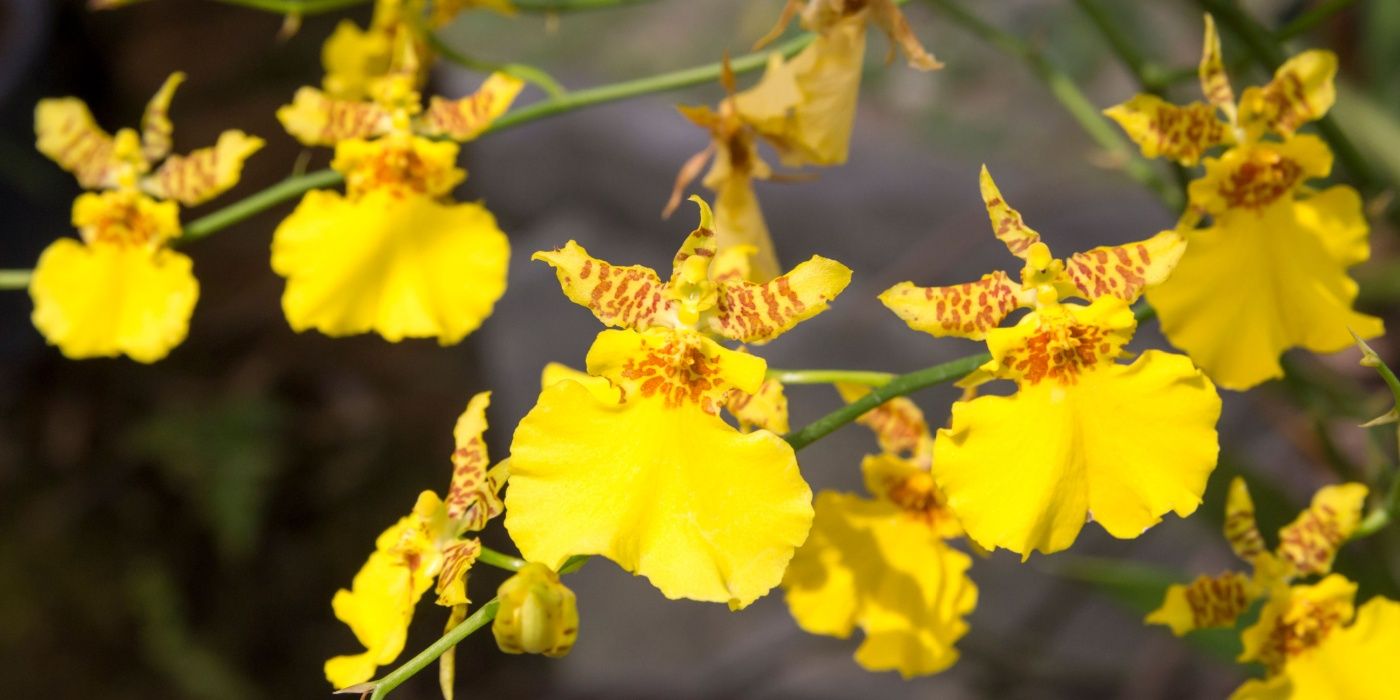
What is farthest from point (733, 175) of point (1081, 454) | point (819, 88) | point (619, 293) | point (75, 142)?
point (75, 142)

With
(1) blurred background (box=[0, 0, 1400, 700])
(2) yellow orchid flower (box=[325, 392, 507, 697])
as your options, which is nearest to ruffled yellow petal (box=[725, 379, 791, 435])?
(2) yellow orchid flower (box=[325, 392, 507, 697])

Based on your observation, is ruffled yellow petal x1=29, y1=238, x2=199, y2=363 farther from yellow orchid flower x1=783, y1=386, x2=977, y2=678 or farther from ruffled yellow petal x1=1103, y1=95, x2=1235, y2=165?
ruffled yellow petal x1=1103, y1=95, x2=1235, y2=165

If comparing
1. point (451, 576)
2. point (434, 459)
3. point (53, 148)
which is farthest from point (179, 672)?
point (451, 576)

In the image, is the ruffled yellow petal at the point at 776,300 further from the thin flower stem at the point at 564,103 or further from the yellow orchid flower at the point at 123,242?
the yellow orchid flower at the point at 123,242

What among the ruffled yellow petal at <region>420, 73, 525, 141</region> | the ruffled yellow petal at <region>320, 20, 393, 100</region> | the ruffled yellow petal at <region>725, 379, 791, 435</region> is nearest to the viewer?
the ruffled yellow petal at <region>725, 379, 791, 435</region>

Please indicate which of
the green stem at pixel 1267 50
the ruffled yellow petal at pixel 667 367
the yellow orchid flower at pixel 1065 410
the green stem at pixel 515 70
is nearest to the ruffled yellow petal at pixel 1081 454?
the yellow orchid flower at pixel 1065 410
